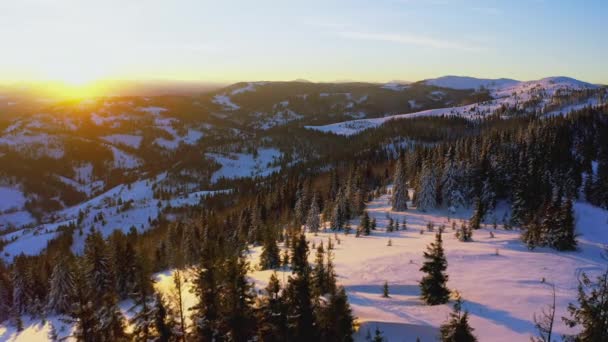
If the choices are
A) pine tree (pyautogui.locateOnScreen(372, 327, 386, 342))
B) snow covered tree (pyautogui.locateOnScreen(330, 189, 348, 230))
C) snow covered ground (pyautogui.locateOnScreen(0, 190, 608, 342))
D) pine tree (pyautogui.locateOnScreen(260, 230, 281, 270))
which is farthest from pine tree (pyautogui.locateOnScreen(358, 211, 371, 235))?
pine tree (pyautogui.locateOnScreen(372, 327, 386, 342))

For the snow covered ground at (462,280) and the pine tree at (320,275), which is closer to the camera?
the snow covered ground at (462,280)

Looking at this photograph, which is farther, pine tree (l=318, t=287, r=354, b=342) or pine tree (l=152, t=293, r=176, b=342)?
pine tree (l=152, t=293, r=176, b=342)

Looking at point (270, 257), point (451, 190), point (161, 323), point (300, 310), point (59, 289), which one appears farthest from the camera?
point (451, 190)

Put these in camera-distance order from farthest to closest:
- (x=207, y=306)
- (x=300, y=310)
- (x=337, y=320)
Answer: (x=207, y=306) → (x=300, y=310) → (x=337, y=320)

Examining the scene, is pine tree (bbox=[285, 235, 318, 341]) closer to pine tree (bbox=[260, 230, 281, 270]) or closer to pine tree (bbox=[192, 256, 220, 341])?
pine tree (bbox=[192, 256, 220, 341])

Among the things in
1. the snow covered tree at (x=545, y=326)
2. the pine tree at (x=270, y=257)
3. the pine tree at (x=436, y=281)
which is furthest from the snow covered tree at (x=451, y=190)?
the snow covered tree at (x=545, y=326)

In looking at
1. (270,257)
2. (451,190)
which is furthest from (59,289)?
(451,190)

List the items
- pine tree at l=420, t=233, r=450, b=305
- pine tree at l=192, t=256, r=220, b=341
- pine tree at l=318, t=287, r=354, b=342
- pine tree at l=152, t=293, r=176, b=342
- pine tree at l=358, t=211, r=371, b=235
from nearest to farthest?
pine tree at l=318, t=287, r=354, b=342 → pine tree at l=152, t=293, r=176, b=342 → pine tree at l=192, t=256, r=220, b=341 → pine tree at l=420, t=233, r=450, b=305 → pine tree at l=358, t=211, r=371, b=235

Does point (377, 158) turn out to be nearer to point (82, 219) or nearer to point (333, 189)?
point (333, 189)

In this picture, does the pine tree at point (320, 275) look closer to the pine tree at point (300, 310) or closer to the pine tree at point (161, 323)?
the pine tree at point (300, 310)

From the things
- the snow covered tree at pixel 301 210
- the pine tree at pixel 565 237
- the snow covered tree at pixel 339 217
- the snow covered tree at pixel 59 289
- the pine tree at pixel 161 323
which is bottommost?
the snow covered tree at pixel 59 289

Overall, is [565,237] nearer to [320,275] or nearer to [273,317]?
[320,275]
